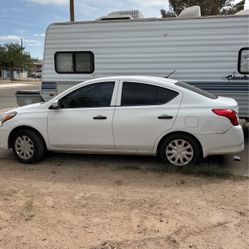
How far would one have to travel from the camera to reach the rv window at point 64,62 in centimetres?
947

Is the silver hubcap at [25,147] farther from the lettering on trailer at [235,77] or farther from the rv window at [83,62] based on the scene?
the lettering on trailer at [235,77]

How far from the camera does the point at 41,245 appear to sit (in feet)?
12.2

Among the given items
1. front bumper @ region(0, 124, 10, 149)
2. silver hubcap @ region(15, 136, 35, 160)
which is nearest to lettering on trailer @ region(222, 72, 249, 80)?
silver hubcap @ region(15, 136, 35, 160)

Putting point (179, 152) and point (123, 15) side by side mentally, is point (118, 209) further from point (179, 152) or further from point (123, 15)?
point (123, 15)

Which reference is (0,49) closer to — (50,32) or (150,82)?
(50,32)

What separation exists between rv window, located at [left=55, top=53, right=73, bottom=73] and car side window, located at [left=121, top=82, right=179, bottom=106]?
3388 millimetres

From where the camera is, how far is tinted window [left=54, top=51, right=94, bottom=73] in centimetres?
934

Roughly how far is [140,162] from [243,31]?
379 centimetres

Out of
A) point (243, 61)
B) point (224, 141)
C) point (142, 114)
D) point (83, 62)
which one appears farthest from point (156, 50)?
point (224, 141)

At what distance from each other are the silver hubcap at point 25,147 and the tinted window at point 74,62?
10.4 feet

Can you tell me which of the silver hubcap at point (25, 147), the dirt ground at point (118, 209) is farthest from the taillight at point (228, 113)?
the silver hubcap at point (25, 147)

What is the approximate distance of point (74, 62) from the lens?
30.9 feet

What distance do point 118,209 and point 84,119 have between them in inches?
87.6

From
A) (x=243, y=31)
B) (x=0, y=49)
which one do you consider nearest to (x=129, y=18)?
(x=243, y=31)
